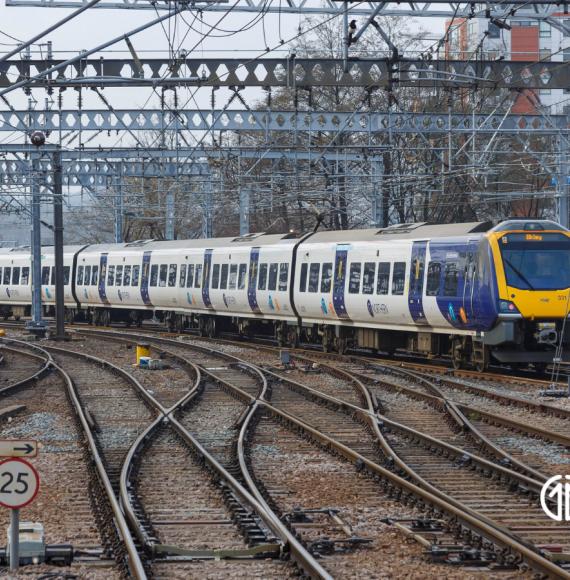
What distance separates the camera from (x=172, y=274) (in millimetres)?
39281

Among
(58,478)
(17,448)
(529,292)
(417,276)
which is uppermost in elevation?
(417,276)

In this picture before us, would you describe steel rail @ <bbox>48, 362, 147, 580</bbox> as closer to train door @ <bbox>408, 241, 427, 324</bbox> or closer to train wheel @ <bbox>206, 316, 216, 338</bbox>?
train door @ <bbox>408, 241, 427, 324</bbox>

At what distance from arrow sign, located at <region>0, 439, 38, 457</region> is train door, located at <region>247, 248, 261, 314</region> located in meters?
24.8

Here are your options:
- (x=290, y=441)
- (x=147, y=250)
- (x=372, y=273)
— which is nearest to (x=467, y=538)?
(x=290, y=441)

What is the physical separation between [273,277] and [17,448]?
2399cm

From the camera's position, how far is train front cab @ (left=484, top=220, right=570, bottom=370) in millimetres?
21938

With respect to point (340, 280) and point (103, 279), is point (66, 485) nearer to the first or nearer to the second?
Result: point (340, 280)

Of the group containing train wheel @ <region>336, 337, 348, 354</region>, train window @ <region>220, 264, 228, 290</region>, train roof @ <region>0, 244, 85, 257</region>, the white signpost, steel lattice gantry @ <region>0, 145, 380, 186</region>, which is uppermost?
steel lattice gantry @ <region>0, 145, 380, 186</region>

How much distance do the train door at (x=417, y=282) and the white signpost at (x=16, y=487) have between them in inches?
658

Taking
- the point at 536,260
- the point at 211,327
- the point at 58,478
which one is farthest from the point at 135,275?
the point at 58,478

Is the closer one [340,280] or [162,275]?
[340,280]

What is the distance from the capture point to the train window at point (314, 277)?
1174 inches

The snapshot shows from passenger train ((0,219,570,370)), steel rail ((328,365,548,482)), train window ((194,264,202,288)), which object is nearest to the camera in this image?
steel rail ((328,365,548,482))

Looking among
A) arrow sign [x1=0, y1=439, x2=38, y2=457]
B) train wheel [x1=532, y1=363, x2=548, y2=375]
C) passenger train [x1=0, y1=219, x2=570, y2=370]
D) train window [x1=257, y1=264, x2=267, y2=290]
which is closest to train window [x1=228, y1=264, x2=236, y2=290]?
passenger train [x1=0, y1=219, x2=570, y2=370]
